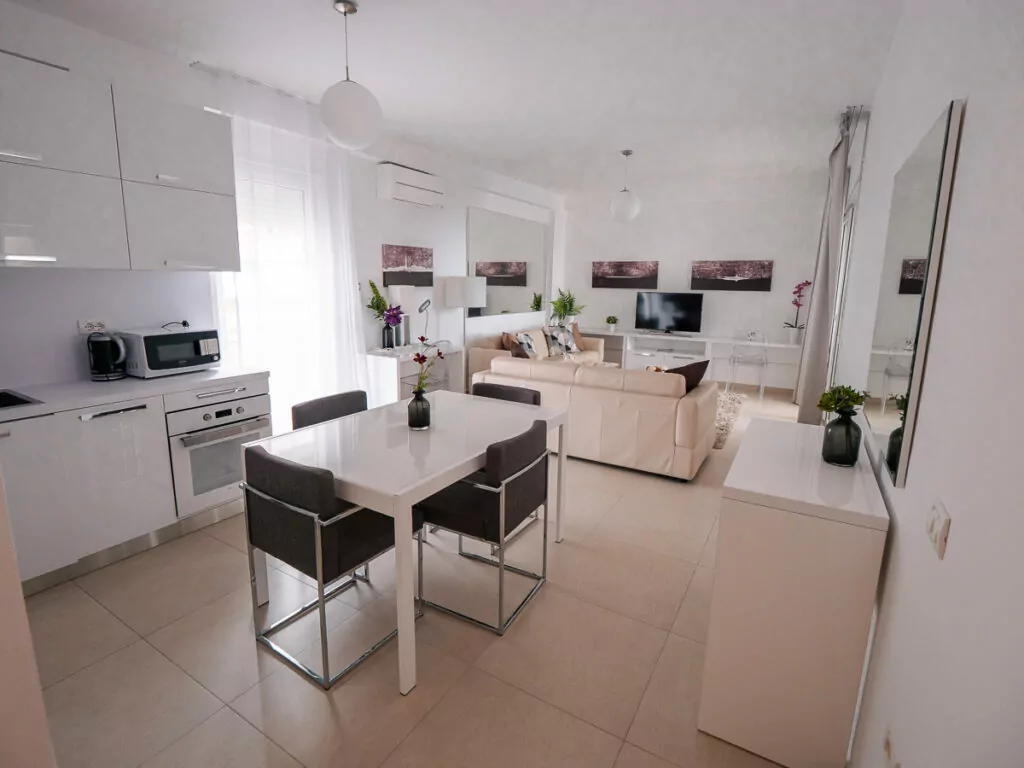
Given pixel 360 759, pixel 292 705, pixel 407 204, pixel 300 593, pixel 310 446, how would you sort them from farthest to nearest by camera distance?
pixel 407 204 → pixel 300 593 → pixel 310 446 → pixel 292 705 → pixel 360 759

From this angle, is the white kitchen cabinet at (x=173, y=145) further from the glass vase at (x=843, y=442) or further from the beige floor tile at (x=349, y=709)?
the glass vase at (x=843, y=442)

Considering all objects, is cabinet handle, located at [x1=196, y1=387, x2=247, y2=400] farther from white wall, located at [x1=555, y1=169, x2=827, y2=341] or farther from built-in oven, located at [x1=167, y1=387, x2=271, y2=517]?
white wall, located at [x1=555, y1=169, x2=827, y2=341]

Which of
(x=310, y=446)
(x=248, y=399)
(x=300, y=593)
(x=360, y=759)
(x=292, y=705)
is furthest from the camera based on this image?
(x=248, y=399)

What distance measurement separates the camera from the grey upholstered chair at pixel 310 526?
174 cm

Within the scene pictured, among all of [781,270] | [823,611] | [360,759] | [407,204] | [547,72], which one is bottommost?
[360,759]

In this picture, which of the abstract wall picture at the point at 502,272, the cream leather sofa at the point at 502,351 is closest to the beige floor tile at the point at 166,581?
the cream leather sofa at the point at 502,351

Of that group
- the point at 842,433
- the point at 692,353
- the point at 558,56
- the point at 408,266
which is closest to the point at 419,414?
the point at 842,433

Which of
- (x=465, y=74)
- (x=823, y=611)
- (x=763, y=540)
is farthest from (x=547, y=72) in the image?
(x=823, y=611)

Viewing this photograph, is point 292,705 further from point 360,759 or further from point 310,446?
point 310,446

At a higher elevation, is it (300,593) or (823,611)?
(823,611)

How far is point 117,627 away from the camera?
2.21 m

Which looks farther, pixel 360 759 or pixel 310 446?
pixel 310 446

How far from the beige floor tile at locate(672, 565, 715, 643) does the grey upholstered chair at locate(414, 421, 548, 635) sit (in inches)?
27.9

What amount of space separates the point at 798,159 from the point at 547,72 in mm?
3713
